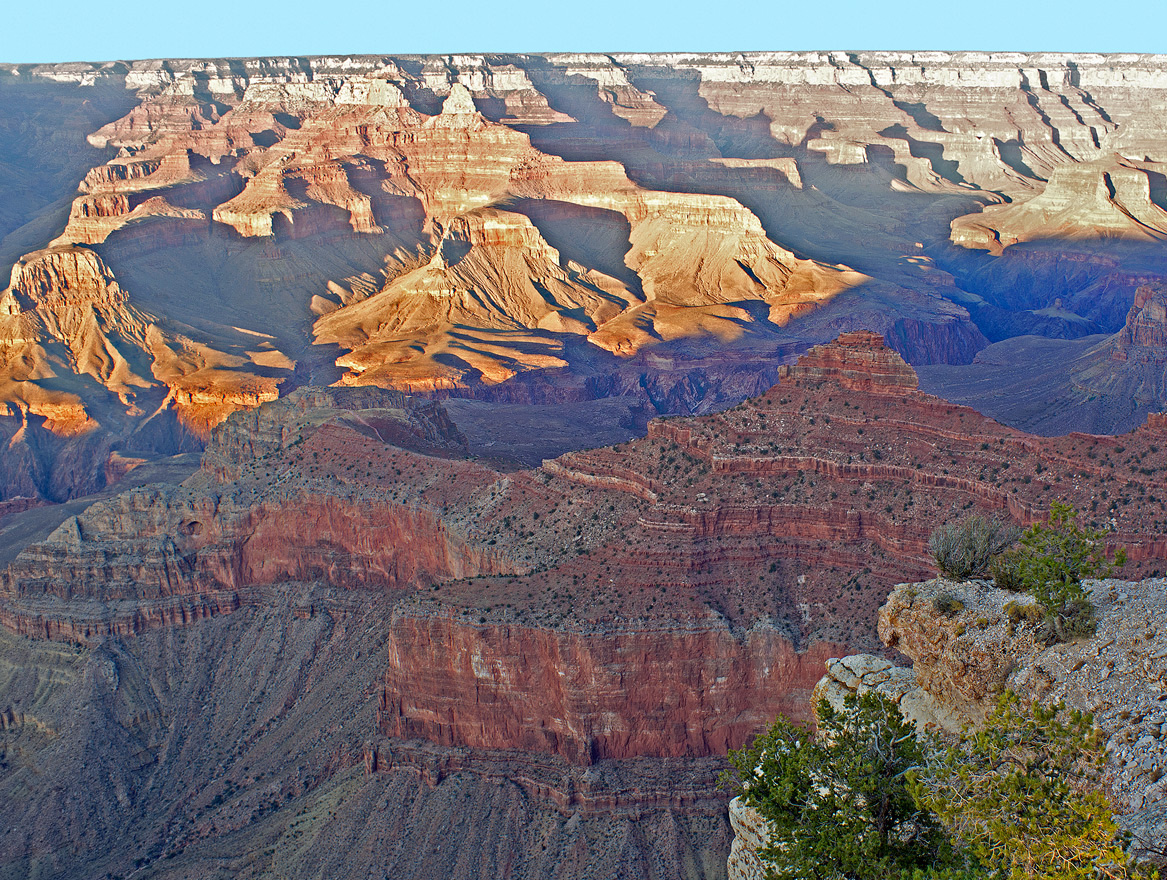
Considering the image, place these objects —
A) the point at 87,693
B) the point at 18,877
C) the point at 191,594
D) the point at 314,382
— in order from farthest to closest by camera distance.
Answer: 1. the point at 314,382
2. the point at 191,594
3. the point at 87,693
4. the point at 18,877

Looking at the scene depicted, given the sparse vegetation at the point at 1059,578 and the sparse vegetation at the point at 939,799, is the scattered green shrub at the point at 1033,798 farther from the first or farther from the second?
the sparse vegetation at the point at 1059,578

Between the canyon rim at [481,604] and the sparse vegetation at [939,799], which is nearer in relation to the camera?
the sparse vegetation at [939,799]

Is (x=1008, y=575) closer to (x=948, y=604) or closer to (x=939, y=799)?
(x=948, y=604)

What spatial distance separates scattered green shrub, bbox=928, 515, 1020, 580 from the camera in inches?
1128

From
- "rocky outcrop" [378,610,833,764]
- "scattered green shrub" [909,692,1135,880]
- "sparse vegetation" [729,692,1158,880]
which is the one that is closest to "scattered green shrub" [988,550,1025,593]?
"sparse vegetation" [729,692,1158,880]

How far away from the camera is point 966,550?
29531mm

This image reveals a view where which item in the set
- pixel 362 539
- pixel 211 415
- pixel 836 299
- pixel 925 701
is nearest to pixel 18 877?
pixel 362 539

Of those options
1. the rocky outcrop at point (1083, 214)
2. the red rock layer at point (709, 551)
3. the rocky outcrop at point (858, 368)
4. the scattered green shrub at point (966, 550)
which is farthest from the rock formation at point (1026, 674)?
the rocky outcrop at point (1083, 214)

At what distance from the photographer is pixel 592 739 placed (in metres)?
42.8

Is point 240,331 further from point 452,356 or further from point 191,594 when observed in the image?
point 191,594

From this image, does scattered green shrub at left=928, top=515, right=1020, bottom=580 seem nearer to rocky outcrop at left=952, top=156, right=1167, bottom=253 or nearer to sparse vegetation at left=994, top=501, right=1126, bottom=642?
sparse vegetation at left=994, top=501, right=1126, bottom=642

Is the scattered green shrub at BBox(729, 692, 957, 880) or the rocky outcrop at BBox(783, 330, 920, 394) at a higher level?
the rocky outcrop at BBox(783, 330, 920, 394)

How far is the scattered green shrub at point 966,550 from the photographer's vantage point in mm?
28656

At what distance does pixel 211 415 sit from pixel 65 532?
5732cm
